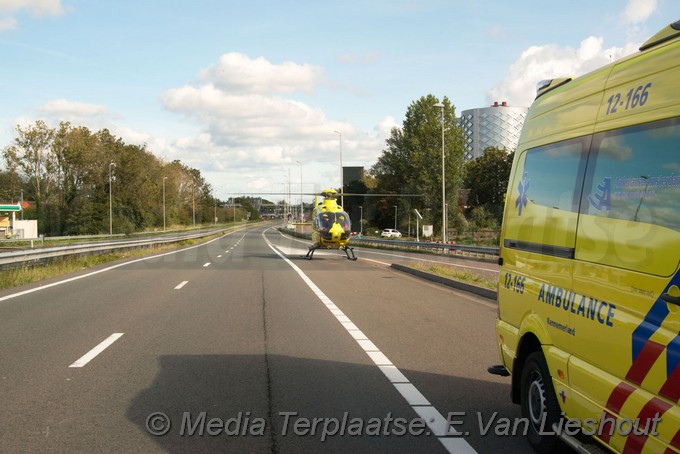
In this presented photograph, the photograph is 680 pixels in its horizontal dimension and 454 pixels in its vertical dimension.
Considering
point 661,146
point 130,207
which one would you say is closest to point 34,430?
point 661,146

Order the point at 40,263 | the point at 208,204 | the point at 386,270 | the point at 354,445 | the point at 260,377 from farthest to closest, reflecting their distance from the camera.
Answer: the point at 208,204 → the point at 386,270 → the point at 40,263 → the point at 260,377 → the point at 354,445

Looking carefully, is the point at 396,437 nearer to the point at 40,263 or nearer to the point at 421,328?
the point at 421,328

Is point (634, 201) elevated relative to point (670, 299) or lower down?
elevated

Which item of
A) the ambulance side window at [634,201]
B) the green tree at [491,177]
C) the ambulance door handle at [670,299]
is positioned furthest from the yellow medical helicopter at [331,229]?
the green tree at [491,177]

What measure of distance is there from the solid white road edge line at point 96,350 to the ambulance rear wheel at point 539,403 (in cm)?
513

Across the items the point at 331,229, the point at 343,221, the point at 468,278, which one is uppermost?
the point at 343,221

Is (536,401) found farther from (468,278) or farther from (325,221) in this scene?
(325,221)

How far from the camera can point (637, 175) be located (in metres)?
3.55

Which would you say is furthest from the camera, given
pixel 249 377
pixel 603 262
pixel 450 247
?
pixel 450 247

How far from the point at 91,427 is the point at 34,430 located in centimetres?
43

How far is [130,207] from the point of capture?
90.8 metres

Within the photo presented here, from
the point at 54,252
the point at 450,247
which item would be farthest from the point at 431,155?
the point at 54,252

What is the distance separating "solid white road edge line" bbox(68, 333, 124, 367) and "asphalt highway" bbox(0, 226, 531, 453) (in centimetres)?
3

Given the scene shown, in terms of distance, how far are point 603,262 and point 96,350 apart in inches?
264
